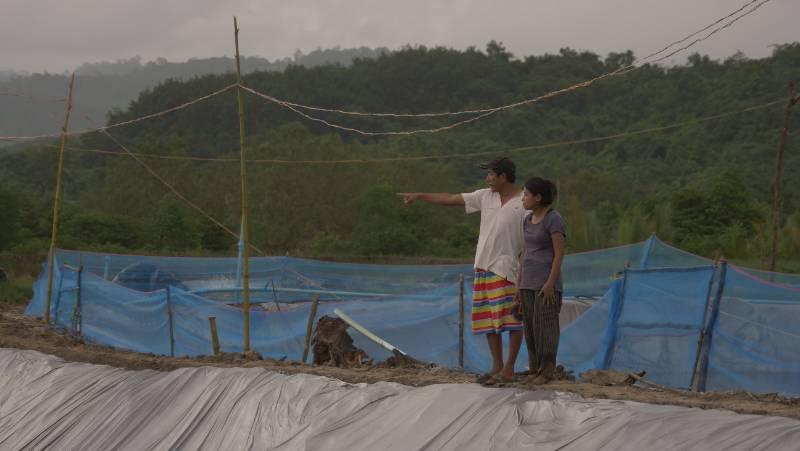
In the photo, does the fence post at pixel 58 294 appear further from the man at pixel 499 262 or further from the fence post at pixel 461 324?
the man at pixel 499 262

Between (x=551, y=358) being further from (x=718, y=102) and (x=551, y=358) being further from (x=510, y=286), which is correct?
(x=718, y=102)

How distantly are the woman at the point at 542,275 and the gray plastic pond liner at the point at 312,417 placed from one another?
0.74 m

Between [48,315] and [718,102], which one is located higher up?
[718,102]

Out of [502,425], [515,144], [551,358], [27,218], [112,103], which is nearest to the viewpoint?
[502,425]

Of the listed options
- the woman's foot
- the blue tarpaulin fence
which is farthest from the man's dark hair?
the blue tarpaulin fence

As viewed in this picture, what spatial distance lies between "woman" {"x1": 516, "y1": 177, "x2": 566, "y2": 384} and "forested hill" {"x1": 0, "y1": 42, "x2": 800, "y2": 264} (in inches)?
570

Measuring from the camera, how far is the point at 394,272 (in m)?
11.9

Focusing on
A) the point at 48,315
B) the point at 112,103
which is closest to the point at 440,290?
the point at 48,315

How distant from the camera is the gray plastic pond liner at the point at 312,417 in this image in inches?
151

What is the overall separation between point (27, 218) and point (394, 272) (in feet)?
82.6

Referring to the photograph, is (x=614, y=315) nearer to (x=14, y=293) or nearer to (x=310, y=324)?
(x=310, y=324)

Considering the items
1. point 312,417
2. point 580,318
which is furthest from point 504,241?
point 580,318

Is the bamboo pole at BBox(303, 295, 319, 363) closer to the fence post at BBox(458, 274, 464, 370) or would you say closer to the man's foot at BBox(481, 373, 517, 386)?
the fence post at BBox(458, 274, 464, 370)

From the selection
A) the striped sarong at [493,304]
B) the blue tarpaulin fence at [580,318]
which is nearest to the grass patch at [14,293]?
the blue tarpaulin fence at [580,318]
